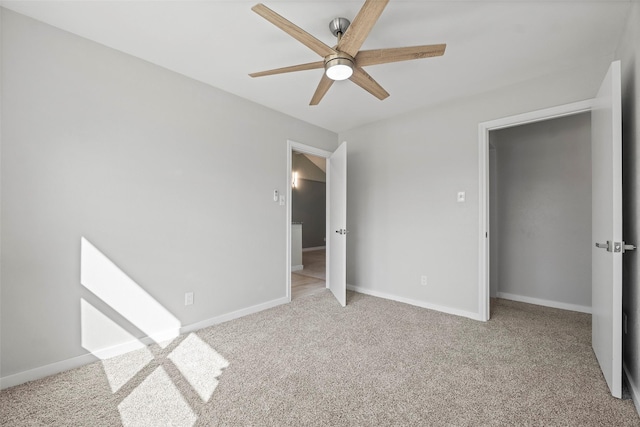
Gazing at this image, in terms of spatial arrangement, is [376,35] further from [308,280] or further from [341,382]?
[308,280]

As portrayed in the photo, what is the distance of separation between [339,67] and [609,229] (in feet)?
6.35

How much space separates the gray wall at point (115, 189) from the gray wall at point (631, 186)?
→ 9.92 ft

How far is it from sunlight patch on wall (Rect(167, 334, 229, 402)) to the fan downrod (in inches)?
95.4

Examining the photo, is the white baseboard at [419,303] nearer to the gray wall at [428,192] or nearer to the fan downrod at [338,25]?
the gray wall at [428,192]

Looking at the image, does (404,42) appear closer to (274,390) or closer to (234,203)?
(234,203)

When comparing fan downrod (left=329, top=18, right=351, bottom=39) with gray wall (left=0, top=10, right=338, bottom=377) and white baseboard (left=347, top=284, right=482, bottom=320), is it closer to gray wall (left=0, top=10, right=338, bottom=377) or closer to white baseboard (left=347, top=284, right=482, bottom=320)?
gray wall (left=0, top=10, right=338, bottom=377)

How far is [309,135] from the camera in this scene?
3.98 m

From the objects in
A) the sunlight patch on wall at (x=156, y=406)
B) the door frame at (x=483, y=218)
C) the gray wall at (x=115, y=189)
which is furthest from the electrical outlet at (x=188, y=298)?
the door frame at (x=483, y=218)

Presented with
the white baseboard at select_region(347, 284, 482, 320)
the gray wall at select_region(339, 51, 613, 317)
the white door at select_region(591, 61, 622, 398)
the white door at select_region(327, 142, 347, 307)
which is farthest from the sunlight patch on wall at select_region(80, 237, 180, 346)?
the white door at select_region(591, 61, 622, 398)

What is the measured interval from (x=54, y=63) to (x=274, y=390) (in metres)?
2.67

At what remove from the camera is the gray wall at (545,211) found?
3.35 metres

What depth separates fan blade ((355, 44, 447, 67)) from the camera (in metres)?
1.64

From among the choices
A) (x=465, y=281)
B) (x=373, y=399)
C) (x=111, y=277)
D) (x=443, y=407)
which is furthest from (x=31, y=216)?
(x=465, y=281)

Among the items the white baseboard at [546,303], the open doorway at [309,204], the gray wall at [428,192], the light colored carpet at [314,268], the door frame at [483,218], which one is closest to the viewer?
the gray wall at [428,192]
